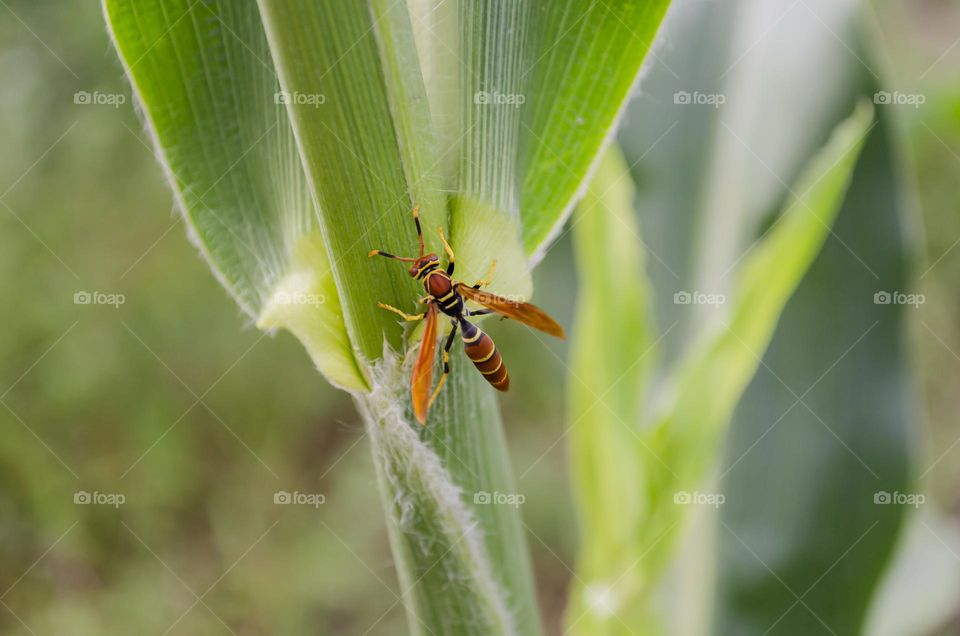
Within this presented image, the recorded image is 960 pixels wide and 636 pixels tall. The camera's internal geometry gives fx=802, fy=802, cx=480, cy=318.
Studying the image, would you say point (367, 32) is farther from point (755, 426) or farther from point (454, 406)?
point (755, 426)

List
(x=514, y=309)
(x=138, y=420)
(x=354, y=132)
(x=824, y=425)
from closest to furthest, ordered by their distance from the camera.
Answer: (x=354, y=132) < (x=514, y=309) < (x=824, y=425) < (x=138, y=420)

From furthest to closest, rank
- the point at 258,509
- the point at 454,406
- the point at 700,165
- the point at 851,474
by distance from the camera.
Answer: the point at 258,509 → the point at 700,165 → the point at 851,474 → the point at 454,406

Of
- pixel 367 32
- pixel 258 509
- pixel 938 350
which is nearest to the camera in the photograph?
pixel 367 32

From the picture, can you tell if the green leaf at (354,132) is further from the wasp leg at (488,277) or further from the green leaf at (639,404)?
the green leaf at (639,404)

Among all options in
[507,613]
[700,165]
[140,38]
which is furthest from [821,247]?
[140,38]

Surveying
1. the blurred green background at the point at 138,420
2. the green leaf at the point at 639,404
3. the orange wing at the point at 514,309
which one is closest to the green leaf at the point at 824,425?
Result: the green leaf at the point at 639,404

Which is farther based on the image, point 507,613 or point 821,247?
point 821,247

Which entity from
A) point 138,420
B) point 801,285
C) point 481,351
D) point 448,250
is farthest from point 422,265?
point 138,420

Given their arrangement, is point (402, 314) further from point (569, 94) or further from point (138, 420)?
point (138, 420)
